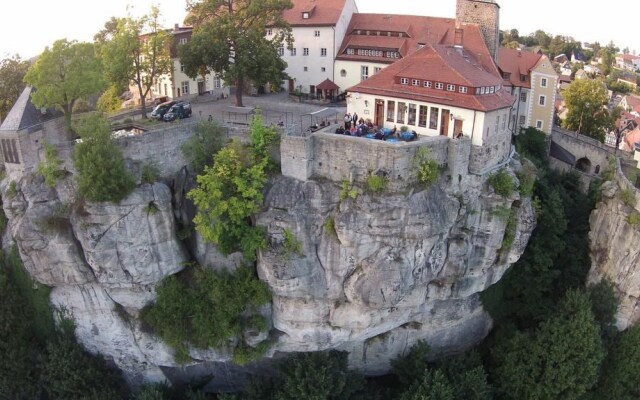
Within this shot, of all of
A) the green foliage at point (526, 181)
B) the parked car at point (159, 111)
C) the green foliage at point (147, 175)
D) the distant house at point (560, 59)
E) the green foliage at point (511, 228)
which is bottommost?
the green foliage at point (511, 228)

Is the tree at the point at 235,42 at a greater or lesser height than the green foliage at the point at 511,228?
greater

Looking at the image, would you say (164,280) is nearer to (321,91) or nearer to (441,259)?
(441,259)

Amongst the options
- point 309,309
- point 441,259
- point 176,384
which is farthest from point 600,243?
point 176,384

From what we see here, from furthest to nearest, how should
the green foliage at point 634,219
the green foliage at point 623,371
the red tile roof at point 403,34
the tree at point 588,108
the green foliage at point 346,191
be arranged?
the tree at point 588,108 < the red tile roof at point 403,34 < the green foliage at point 634,219 < the green foliage at point 623,371 < the green foliage at point 346,191

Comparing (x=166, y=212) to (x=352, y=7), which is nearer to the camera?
(x=166, y=212)

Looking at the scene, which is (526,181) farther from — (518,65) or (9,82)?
(9,82)

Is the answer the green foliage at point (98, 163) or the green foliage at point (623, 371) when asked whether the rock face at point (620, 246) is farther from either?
the green foliage at point (98, 163)

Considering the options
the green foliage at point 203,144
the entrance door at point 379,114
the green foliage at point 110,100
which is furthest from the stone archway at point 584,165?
the green foliage at point 110,100

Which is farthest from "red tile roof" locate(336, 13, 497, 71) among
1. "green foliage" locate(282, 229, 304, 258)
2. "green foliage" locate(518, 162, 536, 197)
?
"green foliage" locate(282, 229, 304, 258)
